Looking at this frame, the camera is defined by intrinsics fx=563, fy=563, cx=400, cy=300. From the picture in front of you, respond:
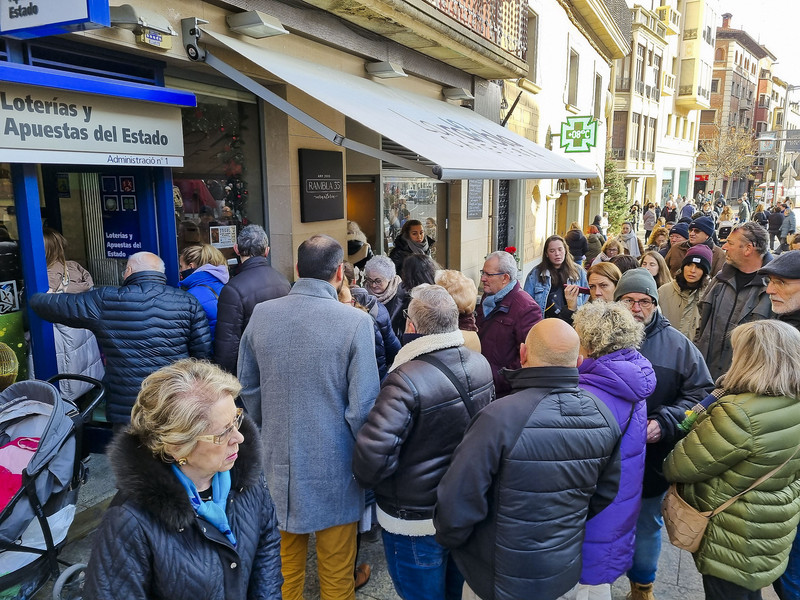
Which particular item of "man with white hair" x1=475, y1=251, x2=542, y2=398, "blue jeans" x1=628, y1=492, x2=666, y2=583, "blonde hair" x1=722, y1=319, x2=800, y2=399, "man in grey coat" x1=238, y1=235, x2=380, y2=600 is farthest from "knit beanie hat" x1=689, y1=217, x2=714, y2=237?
"man in grey coat" x1=238, y1=235, x2=380, y2=600

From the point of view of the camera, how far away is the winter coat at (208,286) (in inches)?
157

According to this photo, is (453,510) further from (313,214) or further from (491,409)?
(313,214)

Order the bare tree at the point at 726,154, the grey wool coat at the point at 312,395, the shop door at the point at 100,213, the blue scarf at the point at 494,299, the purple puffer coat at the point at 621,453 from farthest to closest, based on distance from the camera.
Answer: the bare tree at the point at 726,154 < the shop door at the point at 100,213 < the blue scarf at the point at 494,299 < the grey wool coat at the point at 312,395 < the purple puffer coat at the point at 621,453

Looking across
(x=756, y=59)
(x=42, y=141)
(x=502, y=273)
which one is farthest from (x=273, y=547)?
(x=756, y=59)

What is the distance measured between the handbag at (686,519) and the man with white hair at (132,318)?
9.39ft

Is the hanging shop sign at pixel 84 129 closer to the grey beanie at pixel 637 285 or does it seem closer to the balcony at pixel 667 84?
the grey beanie at pixel 637 285

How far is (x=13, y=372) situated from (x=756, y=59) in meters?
79.1

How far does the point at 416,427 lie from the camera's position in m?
2.47

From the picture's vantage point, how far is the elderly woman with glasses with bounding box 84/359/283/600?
5.02ft

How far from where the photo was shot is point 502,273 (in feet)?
13.5

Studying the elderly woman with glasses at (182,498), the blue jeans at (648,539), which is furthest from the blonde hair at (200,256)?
the blue jeans at (648,539)

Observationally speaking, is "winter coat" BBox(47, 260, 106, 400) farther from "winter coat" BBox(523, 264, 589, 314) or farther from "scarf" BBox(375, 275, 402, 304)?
"winter coat" BBox(523, 264, 589, 314)

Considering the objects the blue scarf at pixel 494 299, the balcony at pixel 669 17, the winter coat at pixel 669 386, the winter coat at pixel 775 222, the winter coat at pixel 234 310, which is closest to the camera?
the winter coat at pixel 669 386

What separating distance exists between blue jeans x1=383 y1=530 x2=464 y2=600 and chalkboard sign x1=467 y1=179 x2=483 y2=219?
8600 mm
